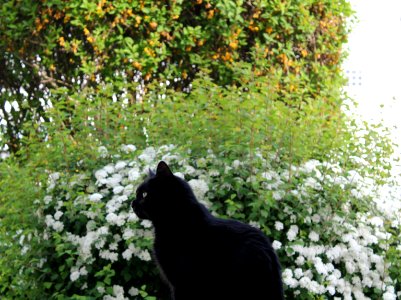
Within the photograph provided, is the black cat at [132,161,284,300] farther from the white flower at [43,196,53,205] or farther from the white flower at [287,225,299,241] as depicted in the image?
the white flower at [43,196,53,205]

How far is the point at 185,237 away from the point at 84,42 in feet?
16.4

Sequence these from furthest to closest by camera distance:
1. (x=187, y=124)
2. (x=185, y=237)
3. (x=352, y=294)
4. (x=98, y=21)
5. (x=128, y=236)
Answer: (x=98, y=21) → (x=187, y=124) → (x=352, y=294) → (x=128, y=236) → (x=185, y=237)

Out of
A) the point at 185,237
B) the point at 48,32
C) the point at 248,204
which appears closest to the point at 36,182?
the point at 248,204

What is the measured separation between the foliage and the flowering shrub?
235cm

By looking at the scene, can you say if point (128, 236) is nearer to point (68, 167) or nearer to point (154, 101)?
point (68, 167)

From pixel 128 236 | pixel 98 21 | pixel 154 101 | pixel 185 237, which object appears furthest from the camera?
pixel 98 21

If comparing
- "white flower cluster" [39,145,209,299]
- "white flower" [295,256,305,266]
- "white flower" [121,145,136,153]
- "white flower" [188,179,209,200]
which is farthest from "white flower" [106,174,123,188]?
"white flower" [295,256,305,266]

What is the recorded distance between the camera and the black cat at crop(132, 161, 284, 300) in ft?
12.0

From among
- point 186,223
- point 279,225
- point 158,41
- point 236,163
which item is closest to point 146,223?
point 236,163

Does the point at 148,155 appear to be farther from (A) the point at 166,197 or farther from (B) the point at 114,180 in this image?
(A) the point at 166,197

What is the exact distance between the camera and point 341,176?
5.50 metres

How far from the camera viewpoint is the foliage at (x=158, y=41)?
7773 mm

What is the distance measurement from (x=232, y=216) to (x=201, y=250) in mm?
1158

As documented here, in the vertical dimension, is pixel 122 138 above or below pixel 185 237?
A: below
